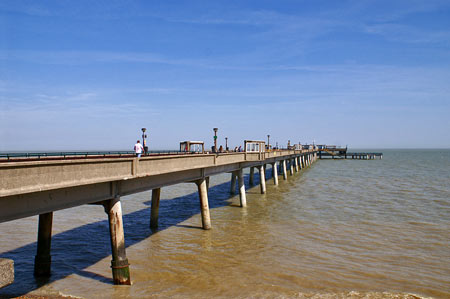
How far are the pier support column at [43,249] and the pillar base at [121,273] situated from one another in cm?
335

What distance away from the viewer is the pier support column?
14.1 m

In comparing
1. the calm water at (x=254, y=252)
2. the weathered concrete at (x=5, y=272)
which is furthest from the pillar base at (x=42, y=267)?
the weathered concrete at (x=5, y=272)

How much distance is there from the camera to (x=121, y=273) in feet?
42.3

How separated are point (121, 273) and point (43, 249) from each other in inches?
155

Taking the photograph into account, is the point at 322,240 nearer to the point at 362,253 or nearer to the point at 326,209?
the point at 362,253

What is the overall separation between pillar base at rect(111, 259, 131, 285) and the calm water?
37cm

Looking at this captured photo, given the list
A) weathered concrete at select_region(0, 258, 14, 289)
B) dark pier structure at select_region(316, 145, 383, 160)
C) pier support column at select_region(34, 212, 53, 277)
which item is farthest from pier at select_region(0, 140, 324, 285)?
dark pier structure at select_region(316, 145, 383, 160)

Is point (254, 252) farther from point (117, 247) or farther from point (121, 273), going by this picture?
point (117, 247)

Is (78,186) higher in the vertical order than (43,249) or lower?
higher

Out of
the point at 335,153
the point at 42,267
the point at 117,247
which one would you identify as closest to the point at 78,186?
the point at 117,247

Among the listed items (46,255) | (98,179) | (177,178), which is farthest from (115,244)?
(177,178)

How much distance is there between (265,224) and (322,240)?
488 centimetres

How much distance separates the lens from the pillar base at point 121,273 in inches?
506

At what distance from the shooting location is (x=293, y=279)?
13742 mm
